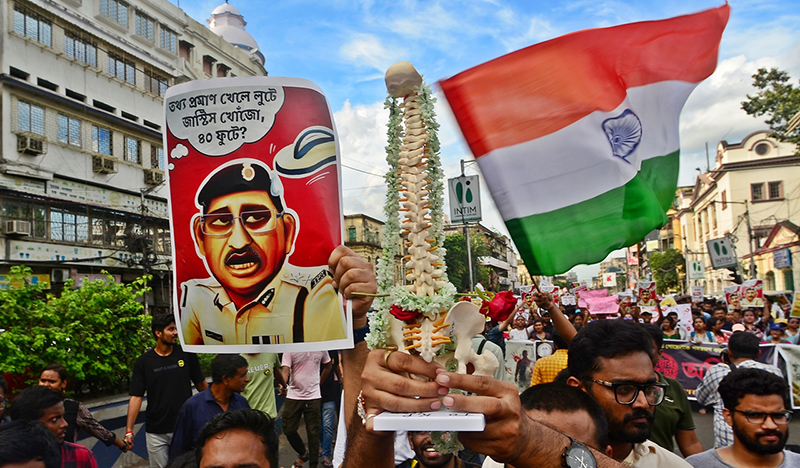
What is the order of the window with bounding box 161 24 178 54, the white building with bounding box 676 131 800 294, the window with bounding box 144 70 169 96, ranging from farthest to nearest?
the white building with bounding box 676 131 800 294 → the window with bounding box 161 24 178 54 → the window with bounding box 144 70 169 96

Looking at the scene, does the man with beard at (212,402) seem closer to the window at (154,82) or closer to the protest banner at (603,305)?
the protest banner at (603,305)

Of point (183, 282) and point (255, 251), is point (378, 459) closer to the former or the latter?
point (255, 251)

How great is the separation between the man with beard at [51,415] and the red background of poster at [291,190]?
2142 millimetres

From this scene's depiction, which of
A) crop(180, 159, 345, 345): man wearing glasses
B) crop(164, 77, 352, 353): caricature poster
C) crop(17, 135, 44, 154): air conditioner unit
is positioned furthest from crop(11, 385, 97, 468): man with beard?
crop(17, 135, 44, 154): air conditioner unit

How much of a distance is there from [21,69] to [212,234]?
1103 inches

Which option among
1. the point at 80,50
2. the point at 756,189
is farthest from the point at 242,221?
the point at 756,189

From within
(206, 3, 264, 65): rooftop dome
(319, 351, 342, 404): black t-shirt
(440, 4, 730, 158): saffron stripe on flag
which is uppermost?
(206, 3, 264, 65): rooftop dome

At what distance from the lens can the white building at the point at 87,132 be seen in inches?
961

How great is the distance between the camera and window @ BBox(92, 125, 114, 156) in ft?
94.9

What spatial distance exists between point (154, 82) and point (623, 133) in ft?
114

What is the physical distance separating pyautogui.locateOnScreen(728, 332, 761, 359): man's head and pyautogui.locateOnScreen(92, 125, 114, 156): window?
30.1m

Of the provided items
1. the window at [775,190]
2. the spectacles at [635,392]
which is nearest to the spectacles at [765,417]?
the spectacles at [635,392]

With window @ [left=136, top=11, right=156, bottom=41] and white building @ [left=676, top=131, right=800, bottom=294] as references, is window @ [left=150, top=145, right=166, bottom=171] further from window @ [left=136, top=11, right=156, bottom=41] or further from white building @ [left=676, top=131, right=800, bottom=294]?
white building @ [left=676, top=131, right=800, bottom=294]

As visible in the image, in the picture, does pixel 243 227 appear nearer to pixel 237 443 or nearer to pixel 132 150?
pixel 237 443
